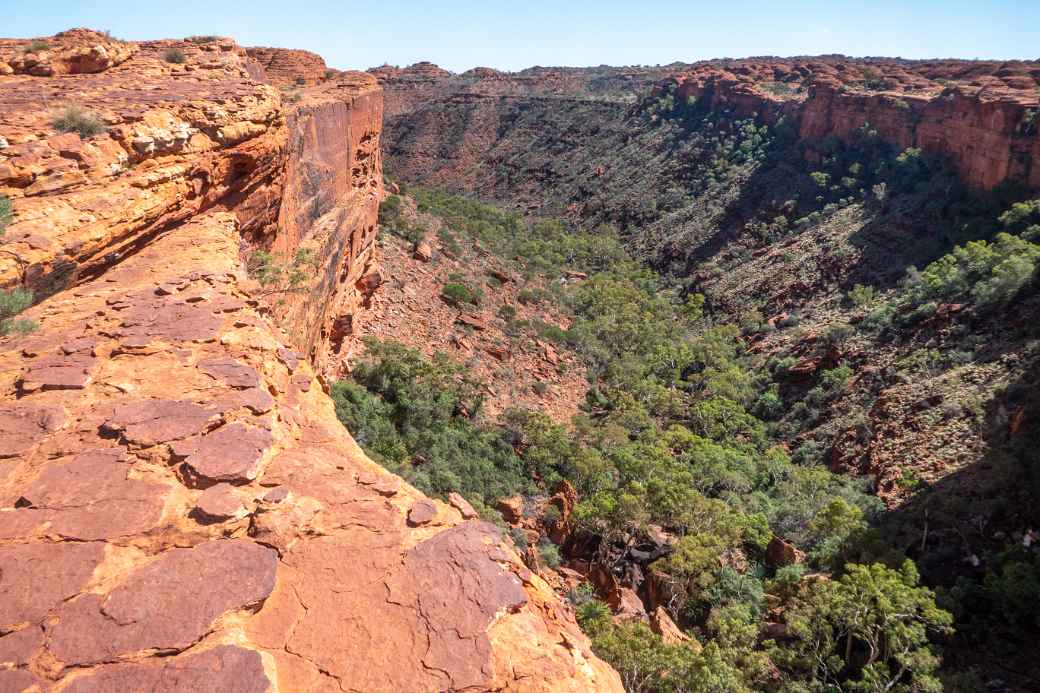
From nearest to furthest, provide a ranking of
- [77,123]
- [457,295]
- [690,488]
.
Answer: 1. [77,123]
2. [690,488]
3. [457,295]

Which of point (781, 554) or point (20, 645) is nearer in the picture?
point (20, 645)

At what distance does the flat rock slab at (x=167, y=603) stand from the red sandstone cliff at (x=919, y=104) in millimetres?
39368

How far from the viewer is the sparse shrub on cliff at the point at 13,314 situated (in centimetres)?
638

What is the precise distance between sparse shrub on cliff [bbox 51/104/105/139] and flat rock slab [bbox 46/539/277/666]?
7.57m

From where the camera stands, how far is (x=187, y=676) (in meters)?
3.26

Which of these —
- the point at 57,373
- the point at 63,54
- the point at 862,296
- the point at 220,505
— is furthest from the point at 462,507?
the point at 862,296

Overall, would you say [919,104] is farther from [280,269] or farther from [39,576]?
[39,576]

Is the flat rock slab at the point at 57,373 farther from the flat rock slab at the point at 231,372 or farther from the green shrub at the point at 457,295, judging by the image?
the green shrub at the point at 457,295

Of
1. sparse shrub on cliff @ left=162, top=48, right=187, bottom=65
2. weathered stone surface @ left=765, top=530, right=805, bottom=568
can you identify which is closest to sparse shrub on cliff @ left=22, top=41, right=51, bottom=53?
sparse shrub on cliff @ left=162, top=48, right=187, bottom=65

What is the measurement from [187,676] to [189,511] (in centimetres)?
135

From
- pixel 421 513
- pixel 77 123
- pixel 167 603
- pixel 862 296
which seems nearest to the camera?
pixel 167 603

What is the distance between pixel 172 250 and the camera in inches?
353

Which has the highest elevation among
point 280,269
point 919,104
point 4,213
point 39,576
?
point 919,104

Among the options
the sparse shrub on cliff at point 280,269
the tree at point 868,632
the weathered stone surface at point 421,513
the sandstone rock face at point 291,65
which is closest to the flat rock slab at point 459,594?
the weathered stone surface at point 421,513
